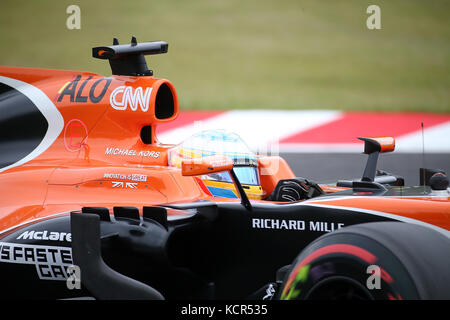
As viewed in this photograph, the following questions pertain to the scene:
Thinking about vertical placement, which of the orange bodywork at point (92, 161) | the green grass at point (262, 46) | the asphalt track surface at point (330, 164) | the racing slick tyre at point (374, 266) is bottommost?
the asphalt track surface at point (330, 164)

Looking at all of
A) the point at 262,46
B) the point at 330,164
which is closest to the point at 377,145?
the point at 330,164

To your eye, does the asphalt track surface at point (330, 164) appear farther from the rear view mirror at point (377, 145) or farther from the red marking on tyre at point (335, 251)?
the red marking on tyre at point (335, 251)

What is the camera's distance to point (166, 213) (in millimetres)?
2654

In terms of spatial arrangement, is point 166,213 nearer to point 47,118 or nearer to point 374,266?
point 374,266

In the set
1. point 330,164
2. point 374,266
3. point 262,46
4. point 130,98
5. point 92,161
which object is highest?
point 262,46

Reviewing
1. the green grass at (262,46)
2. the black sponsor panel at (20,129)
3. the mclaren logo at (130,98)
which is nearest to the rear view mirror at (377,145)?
the mclaren logo at (130,98)

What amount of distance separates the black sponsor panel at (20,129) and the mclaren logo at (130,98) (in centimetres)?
45

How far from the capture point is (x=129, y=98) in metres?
3.46

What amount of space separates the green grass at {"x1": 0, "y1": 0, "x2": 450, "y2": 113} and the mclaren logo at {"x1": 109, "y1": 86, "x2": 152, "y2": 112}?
7.25 m

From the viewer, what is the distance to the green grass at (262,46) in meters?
11.4

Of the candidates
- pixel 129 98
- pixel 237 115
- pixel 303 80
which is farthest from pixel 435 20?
pixel 129 98

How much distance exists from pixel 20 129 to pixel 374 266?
2.38 m

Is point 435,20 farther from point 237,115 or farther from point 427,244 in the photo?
point 427,244
